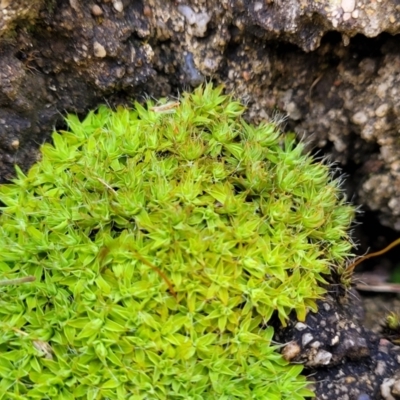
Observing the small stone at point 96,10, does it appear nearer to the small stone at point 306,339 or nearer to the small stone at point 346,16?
the small stone at point 346,16

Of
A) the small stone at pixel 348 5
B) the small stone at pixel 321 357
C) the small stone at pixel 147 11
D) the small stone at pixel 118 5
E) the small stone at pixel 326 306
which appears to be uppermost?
the small stone at pixel 348 5

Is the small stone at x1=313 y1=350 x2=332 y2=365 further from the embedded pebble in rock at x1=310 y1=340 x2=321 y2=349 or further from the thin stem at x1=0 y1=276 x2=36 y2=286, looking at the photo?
the thin stem at x1=0 y1=276 x2=36 y2=286

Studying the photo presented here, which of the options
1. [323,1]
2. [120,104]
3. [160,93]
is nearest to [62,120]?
[120,104]

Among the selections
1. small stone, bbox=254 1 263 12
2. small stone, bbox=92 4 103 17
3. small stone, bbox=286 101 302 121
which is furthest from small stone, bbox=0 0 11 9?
small stone, bbox=286 101 302 121

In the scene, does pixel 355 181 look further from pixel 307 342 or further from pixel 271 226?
pixel 307 342

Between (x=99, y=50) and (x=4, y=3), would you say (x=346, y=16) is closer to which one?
(x=99, y=50)

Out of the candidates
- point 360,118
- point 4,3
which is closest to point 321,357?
point 360,118

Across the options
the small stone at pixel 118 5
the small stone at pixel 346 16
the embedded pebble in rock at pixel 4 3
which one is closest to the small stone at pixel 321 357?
the small stone at pixel 346 16
